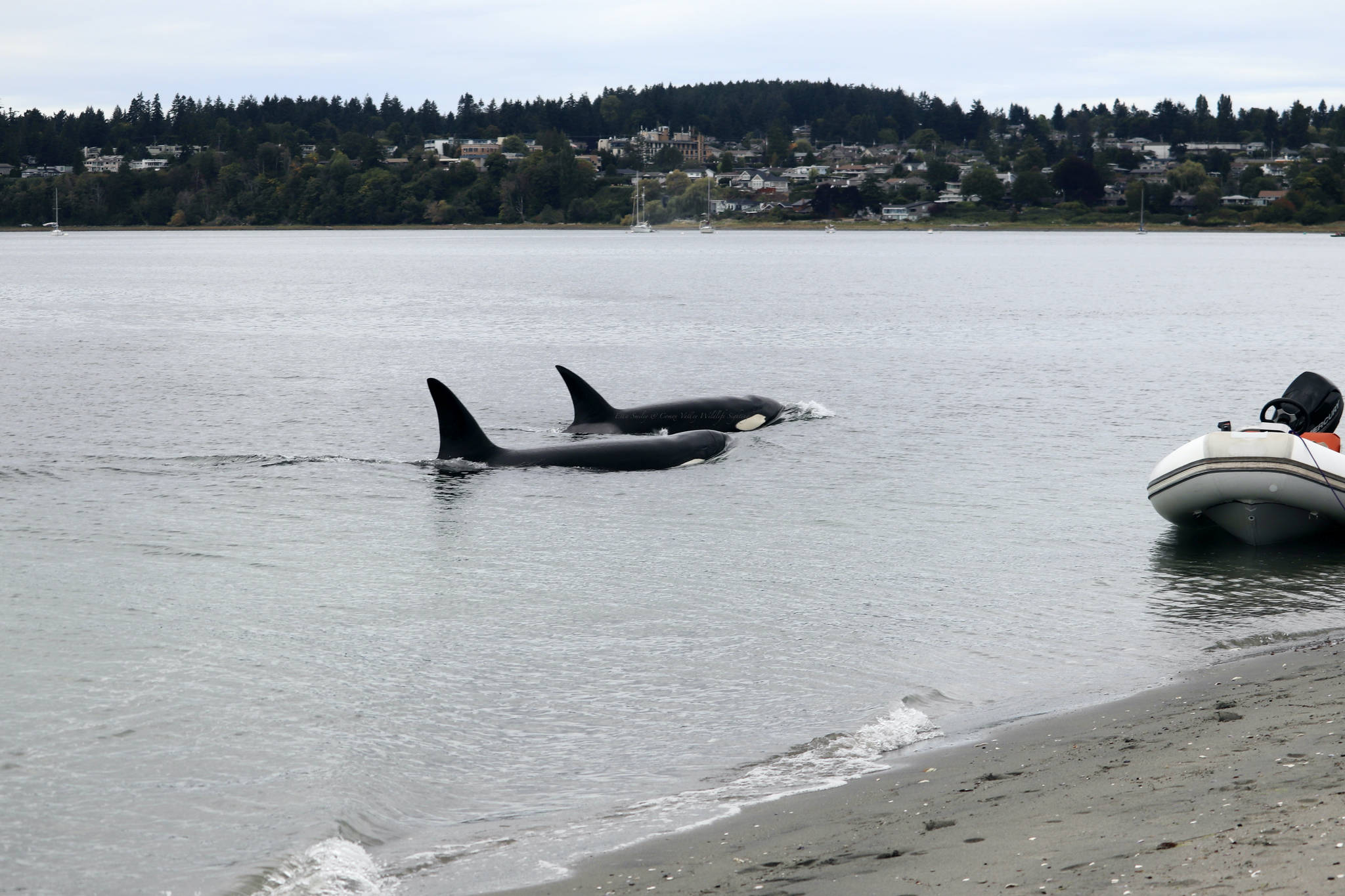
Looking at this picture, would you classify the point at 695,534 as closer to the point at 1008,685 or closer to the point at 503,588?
the point at 503,588

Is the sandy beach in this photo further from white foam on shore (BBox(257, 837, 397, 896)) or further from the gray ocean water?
white foam on shore (BBox(257, 837, 397, 896))

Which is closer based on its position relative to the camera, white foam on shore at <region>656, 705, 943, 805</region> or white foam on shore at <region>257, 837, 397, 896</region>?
white foam on shore at <region>257, 837, 397, 896</region>

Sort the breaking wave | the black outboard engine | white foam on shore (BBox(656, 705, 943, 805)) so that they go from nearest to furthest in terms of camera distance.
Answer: white foam on shore (BBox(656, 705, 943, 805)), the black outboard engine, the breaking wave

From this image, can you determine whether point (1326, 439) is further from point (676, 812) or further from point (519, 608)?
point (676, 812)

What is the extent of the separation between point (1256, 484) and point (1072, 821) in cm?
1238

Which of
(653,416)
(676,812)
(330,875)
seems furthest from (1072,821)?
(653,416)

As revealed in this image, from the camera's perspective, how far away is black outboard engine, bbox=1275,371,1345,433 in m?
21.1

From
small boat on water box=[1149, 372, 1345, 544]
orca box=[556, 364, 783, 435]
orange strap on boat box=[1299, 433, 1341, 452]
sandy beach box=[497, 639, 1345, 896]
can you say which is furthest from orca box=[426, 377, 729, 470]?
sandy beach box=[497, 639, 1345, 896]

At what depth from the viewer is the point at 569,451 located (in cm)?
2659

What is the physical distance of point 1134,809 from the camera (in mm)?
8227

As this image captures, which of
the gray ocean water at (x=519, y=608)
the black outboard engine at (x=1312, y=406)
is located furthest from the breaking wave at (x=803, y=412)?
the black outboard engine at (x=1312, y=406)

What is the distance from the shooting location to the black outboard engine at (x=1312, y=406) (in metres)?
21.1

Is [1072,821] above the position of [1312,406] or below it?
below

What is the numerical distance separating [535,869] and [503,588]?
8.78 m
